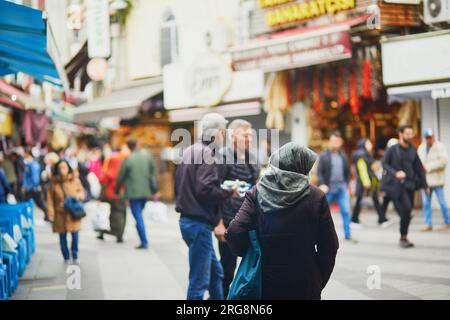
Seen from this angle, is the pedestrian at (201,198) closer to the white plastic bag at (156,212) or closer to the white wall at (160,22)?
the white plastic bag at (156,212)

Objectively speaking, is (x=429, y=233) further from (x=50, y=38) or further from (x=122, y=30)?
(x=122, y=30)

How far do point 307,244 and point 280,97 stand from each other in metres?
14.9

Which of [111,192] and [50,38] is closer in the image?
[50,38]

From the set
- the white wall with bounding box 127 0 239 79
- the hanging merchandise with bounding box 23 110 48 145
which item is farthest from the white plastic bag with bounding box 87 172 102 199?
the white wall with bounding box 127 0 239 79

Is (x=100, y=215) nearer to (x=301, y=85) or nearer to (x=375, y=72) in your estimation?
(x=375, y=72)

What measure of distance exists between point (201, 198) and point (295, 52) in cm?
1032

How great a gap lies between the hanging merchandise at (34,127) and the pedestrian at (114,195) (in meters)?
8.45

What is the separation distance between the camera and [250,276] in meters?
4.61

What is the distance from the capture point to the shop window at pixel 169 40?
2480 cm

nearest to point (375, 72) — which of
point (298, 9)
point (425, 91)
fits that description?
point (298, 9)

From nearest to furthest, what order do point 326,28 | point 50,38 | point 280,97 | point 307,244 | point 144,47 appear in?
1. point 307,244
2. point 50,38
3. point 326,28
4. point 280,97
5. point 144,47

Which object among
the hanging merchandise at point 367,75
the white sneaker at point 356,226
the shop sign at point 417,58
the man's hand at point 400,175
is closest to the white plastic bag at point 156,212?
the man's hand at point 400,175
